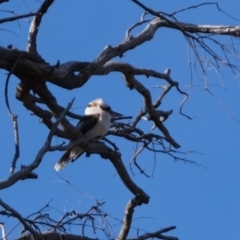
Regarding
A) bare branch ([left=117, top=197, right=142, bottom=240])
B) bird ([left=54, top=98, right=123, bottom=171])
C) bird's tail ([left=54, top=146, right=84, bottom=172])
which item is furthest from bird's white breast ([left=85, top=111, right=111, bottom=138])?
bare branch ([left=117, top=197, right=142, bottom=240])

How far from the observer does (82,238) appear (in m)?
4.42

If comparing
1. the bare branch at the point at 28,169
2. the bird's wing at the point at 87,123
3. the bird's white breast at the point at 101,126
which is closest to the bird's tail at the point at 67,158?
the bird's white breast at the point at 101,126

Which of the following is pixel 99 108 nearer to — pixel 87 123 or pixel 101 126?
pixel 87 123

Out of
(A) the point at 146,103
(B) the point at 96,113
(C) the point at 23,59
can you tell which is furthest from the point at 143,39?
(B) the point at 96,113

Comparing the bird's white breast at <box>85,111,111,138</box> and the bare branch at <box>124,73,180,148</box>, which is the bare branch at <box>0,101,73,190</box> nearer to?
the bare branch at <box>124,73,180,148</box>

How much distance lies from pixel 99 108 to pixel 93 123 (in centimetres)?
43

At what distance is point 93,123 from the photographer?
691 cm

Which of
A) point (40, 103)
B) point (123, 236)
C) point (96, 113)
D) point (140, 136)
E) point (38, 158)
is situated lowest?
point (38, 158)

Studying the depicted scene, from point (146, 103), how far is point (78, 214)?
1556mm

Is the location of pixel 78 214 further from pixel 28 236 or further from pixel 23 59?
pixel 23 59

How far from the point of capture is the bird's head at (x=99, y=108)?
7.03m

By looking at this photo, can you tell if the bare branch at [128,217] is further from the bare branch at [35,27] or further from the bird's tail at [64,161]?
the bare branch at [35,27]

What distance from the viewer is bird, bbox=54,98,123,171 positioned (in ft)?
20.2

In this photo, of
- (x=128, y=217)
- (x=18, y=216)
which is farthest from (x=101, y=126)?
(x=18, y=216)
